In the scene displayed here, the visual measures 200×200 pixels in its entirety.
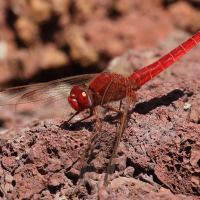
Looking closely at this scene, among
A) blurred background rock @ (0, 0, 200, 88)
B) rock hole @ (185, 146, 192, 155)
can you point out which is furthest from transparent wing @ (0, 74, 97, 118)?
blurred background rock @ (0, 0, 200, 88)

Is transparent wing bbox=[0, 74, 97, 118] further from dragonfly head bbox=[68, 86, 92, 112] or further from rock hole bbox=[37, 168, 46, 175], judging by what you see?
rock hole bbox=[37, 168, 46, 175]

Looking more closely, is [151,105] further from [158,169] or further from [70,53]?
[70,53]

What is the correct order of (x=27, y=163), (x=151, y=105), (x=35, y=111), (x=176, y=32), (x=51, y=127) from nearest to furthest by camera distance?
(x=27, y=163) → (x=51, y=127) → (x=151, y=105) → (x=35, y=111) → (x=176, y=32)

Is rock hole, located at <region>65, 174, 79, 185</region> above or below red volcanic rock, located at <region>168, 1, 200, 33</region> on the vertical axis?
below

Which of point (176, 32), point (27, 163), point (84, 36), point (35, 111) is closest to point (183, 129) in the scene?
point (27, 163)

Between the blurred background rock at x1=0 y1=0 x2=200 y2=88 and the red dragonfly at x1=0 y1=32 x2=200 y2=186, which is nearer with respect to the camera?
the red dragonfly at x1=0 y1=32 x2=200 y2=186

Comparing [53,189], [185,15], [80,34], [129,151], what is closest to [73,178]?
[53,189]

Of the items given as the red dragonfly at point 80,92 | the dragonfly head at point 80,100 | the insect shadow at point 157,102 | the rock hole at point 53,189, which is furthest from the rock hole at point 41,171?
the insect shadow at point 157,102
